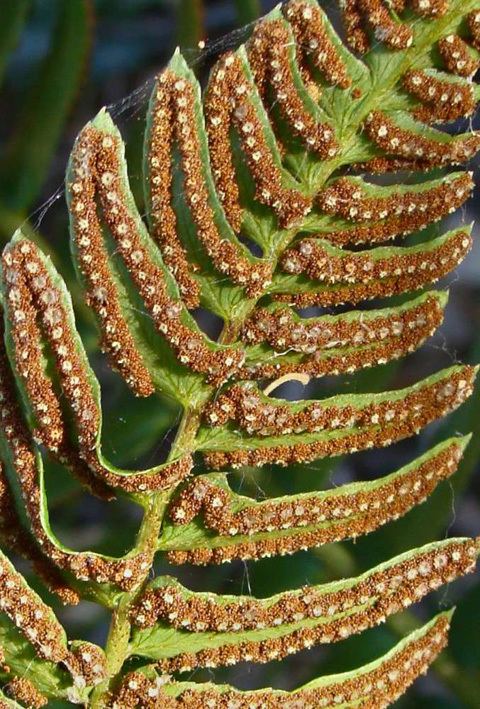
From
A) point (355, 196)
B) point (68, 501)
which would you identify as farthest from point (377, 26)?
point (68, 501)

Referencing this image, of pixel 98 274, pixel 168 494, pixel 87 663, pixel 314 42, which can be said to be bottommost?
pixel 87 663

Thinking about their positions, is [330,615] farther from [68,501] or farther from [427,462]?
[68,501]

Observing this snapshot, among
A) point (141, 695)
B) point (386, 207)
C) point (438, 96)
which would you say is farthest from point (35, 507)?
point (438, 96)

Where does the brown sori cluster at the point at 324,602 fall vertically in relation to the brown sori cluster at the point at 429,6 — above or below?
below

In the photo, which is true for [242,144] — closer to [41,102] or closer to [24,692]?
[24,692]

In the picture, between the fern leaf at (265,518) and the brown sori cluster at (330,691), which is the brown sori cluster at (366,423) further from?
the brown sori cluster at (330,691)

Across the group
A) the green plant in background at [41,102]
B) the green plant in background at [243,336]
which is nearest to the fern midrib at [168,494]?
the green plant in background at [243,336]

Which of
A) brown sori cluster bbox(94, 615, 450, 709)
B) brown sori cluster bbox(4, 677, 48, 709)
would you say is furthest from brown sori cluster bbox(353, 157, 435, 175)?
brown sori cluster bbox(4, 677, 48, 709)
